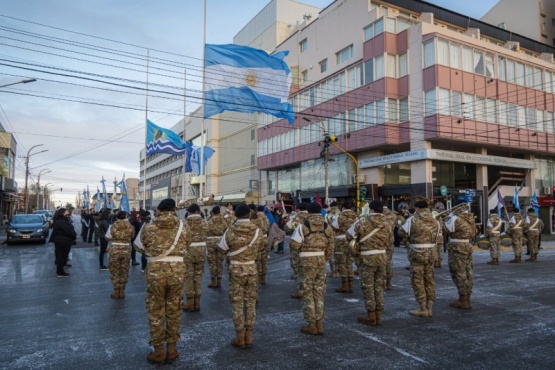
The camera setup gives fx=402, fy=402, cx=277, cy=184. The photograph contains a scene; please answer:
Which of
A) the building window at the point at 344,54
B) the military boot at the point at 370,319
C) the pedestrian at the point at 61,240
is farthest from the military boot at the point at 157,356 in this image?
the building window at the point at 344,54

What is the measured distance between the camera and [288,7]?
159 feet

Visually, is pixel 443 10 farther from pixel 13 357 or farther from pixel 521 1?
pixel 13 357

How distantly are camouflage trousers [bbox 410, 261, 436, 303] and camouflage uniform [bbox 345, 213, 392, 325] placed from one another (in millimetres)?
844

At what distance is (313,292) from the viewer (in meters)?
6.15

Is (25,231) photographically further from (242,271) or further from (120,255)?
(242,271)

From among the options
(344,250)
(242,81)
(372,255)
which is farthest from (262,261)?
(242,81)

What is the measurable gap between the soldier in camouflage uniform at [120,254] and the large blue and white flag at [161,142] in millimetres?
17150

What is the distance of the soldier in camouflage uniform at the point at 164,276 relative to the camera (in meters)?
5.04

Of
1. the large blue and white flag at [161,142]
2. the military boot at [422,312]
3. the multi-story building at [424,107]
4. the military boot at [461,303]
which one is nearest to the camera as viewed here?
the military boot at [422,312]

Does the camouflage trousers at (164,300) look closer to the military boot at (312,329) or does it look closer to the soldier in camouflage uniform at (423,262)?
the military boot at (312,329)

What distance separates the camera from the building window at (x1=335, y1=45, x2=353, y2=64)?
33562 mm

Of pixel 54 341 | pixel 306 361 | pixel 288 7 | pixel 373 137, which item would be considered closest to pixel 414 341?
pixel 306 361

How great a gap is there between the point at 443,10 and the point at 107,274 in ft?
116

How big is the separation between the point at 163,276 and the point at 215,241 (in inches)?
176
